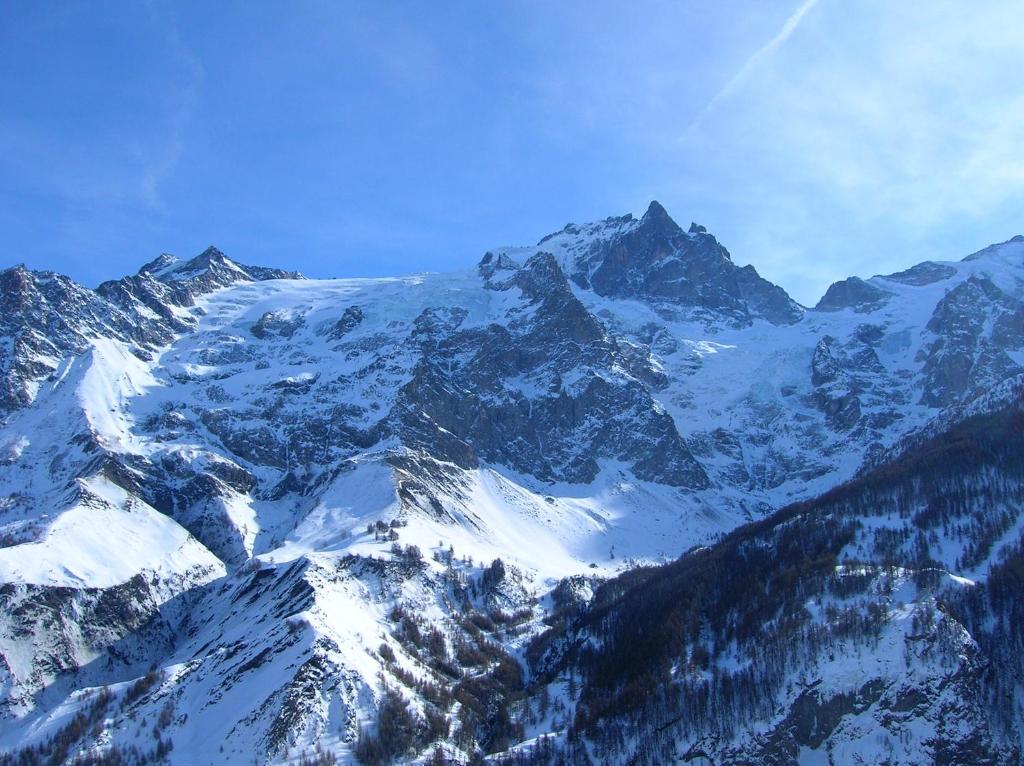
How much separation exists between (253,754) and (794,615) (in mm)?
82717

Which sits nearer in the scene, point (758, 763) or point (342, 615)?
point (758, 763)

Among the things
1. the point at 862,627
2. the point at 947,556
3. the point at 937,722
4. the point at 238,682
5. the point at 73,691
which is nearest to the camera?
the point at 937,722

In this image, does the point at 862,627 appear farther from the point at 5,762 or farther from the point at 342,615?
the point at 5,762

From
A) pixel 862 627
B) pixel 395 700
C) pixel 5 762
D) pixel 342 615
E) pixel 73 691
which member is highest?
pixel 862 627

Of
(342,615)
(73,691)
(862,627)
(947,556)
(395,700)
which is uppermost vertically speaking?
(947,556)

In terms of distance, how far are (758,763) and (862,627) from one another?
24.5 m

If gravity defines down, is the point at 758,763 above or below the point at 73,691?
above

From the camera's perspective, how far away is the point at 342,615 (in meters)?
194

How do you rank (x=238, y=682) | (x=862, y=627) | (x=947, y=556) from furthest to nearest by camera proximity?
(x=947, y=556), (x=238, y=682), (x=862, y=627)

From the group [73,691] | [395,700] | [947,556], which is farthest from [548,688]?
[73,691]

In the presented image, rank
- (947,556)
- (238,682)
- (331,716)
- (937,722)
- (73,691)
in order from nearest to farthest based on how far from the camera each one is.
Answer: (937,722) < (331,716) < (238,682) < (947,556) < (73,691)

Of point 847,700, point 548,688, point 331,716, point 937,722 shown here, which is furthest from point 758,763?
point 331,716

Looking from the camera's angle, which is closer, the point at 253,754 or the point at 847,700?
the point at 847,700

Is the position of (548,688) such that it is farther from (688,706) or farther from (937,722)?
(937,722)
